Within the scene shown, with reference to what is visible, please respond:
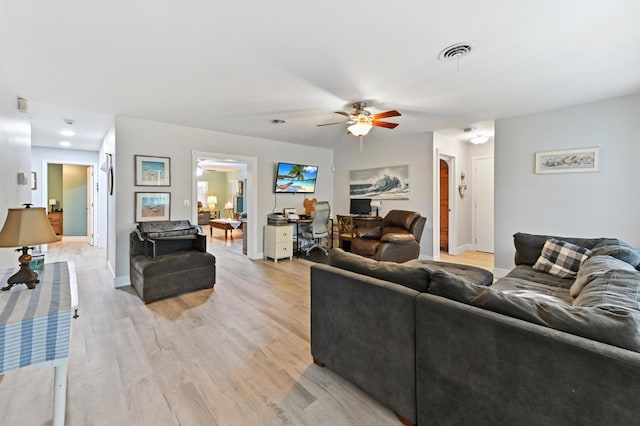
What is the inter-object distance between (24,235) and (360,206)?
209 inches

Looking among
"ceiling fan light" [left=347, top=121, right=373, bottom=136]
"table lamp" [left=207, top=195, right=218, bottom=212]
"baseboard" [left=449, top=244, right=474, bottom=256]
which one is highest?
"ceiling fan light" [left=347, top=121, right=373, bottom=136]

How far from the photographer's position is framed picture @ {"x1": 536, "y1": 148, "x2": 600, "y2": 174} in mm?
3605

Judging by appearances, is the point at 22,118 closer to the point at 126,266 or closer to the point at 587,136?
the point at 126,266

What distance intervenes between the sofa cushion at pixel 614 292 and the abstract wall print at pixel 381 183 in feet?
13.4

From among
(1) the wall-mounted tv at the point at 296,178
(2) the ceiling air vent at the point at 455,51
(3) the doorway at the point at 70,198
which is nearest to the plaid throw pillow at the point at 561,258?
(2) the ceiling air vent at the point at 455,51

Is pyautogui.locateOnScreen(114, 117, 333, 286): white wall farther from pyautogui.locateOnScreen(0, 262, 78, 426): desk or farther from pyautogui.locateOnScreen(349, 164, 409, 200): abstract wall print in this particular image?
pyautogui.locateOnScreen(0, 262, 78, 426): desk

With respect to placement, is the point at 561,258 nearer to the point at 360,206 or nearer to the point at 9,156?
the point at 360,206

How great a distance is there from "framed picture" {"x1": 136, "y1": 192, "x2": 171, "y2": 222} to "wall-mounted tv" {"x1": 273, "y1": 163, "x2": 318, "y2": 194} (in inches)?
84.0

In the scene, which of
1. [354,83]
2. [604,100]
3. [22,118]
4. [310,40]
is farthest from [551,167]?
[22,118]

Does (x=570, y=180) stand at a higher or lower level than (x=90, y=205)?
higher

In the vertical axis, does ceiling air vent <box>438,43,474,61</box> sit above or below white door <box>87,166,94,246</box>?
above

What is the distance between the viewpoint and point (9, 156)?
2553 mm

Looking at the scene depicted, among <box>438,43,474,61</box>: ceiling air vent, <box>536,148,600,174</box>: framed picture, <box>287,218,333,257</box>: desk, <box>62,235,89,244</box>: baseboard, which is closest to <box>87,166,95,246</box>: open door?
<box>62,235,89,244</box>: baseboard

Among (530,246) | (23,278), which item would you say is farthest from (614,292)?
(23,278)
